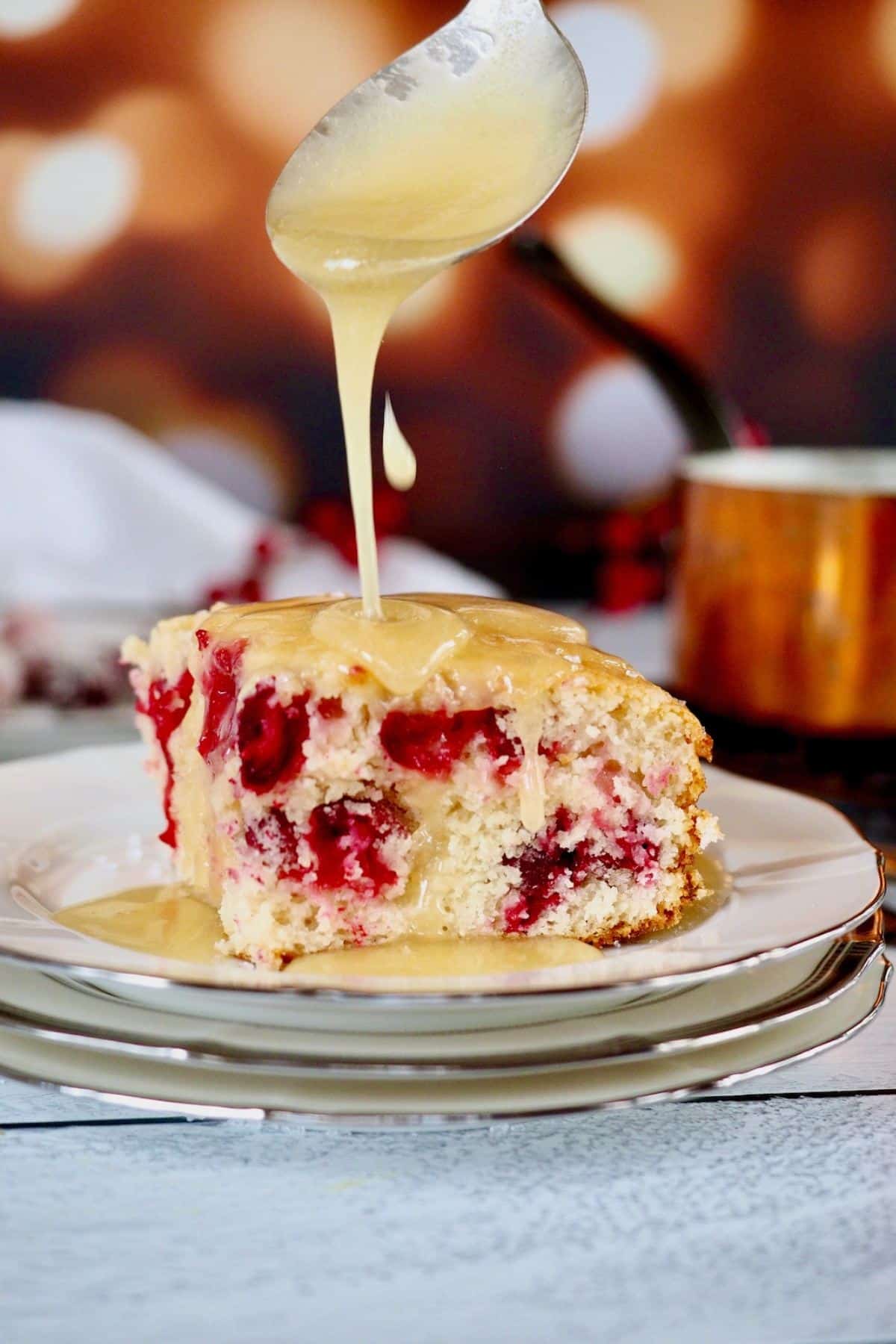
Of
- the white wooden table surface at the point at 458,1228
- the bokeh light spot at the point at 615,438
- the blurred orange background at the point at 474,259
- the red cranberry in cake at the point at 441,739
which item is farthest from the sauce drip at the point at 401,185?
the bokeh light spot at the point at 615,438

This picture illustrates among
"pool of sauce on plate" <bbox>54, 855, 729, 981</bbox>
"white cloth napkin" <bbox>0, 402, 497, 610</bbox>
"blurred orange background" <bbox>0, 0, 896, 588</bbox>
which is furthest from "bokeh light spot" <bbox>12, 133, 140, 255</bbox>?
"pool of sauce on plate" <bbox>54, 855, 729, 981</bbox>

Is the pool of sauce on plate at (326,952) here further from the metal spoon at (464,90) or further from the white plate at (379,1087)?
the metal spoon at (464,90)

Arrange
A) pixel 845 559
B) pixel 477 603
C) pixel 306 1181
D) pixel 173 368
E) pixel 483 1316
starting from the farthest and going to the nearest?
pixel 173 368, pixel 845 559, pixel 477 603, pixel 306 1181, pixel 483 1316

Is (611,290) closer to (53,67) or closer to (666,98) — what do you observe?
(666,98)

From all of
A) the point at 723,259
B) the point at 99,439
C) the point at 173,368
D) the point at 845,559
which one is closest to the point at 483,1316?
the point at 845,559

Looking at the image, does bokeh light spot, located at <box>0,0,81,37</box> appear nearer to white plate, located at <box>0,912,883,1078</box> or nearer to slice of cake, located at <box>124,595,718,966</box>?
slice of cake, located at <box>124,595,718,966</box>

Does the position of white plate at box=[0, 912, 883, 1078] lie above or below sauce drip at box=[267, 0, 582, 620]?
below
